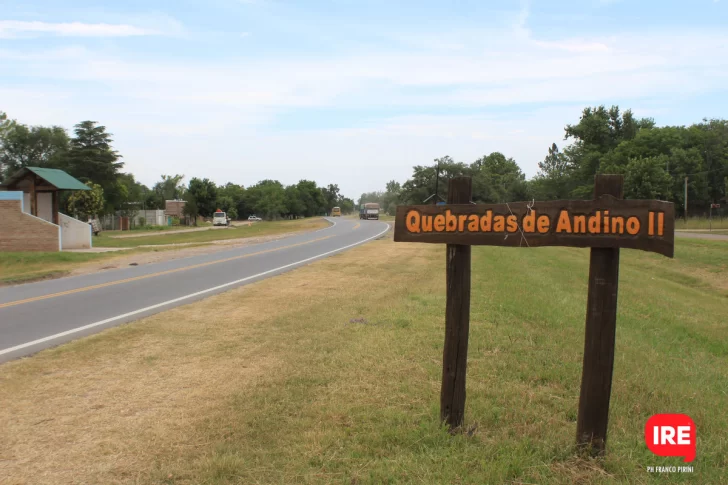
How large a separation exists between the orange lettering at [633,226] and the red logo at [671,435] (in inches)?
64.3

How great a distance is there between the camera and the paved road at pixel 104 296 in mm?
8648

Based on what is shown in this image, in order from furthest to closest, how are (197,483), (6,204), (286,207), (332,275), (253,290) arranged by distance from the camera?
(286,207) → (6,204) → (332,275) → (253,290) → (197,483)

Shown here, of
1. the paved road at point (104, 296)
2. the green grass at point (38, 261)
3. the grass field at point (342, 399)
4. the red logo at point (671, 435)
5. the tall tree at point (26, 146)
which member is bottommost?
the green grass at point (38, 261)

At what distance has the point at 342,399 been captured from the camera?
17.6 ft

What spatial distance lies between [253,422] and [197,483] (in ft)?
3.32

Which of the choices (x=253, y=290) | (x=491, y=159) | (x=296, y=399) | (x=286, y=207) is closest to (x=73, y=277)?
(x=253, y=290)

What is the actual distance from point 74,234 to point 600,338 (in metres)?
29.7

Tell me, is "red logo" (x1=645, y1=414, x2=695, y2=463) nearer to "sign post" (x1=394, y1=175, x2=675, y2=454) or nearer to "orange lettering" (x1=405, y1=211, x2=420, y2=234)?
"sign post" (x1=394, y1=175, x2=675, y2=454)

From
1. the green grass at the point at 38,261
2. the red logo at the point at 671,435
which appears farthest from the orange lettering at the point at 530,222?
the green grass at the point at 38,261

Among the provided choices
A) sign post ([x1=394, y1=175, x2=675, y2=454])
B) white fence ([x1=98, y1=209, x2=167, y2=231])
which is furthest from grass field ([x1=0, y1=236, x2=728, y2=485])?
white fence ([x1=98, y1=209, x2=167, y2=231])

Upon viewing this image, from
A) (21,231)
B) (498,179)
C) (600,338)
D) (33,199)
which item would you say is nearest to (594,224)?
(600,338)

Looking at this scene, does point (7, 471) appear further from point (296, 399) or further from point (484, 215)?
point (484, 215)

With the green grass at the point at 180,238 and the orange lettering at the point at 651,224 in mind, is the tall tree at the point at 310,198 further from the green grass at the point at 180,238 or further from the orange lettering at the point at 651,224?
the orange lettering at the point at 651,224

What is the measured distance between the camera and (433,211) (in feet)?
15.5
